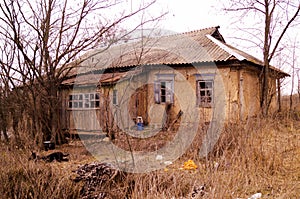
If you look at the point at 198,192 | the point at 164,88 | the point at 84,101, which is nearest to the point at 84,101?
the point at 84,101

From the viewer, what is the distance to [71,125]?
12711 millimetres

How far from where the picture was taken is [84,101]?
1248cm

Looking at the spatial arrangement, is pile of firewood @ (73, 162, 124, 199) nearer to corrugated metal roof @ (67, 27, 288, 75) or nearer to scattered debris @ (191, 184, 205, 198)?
scattered debris @ (191, 184, 205, 198)

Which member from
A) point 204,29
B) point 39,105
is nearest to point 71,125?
point 39,105

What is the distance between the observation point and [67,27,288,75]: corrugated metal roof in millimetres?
10531

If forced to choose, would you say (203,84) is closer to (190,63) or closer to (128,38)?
(190,63)

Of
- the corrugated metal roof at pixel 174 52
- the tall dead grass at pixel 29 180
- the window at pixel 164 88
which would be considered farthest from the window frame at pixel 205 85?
the tall dead grass at pixel 29 180

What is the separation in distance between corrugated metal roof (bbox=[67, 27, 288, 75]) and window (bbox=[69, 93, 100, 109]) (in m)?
1.33

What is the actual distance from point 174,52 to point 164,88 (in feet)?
5.72

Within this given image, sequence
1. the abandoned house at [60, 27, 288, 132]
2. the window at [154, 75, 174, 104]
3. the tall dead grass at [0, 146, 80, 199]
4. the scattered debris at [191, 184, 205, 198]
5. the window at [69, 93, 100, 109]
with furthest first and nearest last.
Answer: the window at [154, 75, 174, 104]
the window at [69, 93, 100, 109]
the abandoned house at [60, 27, 288, 132]
the tall dead grass at [0, 146, 80, 199]
the scattered debris at [191, 184, 205, 198]

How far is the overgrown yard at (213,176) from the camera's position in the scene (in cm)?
362

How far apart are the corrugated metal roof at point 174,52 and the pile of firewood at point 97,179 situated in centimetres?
560

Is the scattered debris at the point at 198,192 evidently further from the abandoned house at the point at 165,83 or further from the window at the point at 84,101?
the window at the point at 84,101

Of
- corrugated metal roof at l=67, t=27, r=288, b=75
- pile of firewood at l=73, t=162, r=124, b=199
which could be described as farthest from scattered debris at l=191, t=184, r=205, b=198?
corrugated metal roof at l=67, t=27, r=288, b=75
